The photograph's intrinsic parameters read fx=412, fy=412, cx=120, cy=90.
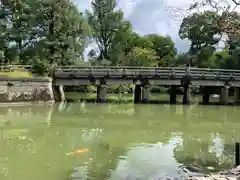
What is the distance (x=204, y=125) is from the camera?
76.1 feet

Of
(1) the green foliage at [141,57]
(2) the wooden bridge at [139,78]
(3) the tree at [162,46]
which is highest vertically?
(3) the tree at [162,46]

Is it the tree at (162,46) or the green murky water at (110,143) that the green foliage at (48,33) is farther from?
the tree at (162,46)

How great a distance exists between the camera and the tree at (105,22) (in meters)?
58.5

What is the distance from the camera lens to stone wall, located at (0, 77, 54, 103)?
103 ft

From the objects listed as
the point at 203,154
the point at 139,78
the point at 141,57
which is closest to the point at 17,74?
the point at 139,78

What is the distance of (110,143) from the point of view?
1636cm

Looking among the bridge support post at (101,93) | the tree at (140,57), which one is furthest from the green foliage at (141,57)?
the bridge support post at (101,93)

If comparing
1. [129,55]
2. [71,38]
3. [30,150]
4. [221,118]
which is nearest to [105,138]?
[30,150]

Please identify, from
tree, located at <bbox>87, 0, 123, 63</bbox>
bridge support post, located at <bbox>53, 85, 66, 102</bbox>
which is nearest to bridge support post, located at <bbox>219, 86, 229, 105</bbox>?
bridge support post, located at <bbox>53, 85, 66, 102</bbox>

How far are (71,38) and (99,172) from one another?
31684 millimetres

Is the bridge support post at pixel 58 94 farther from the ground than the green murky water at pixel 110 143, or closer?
farther from the ground

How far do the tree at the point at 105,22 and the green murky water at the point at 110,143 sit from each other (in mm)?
32219

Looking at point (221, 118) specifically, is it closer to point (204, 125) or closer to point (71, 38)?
point (204, 125)

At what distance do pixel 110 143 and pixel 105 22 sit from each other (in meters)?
43.8
